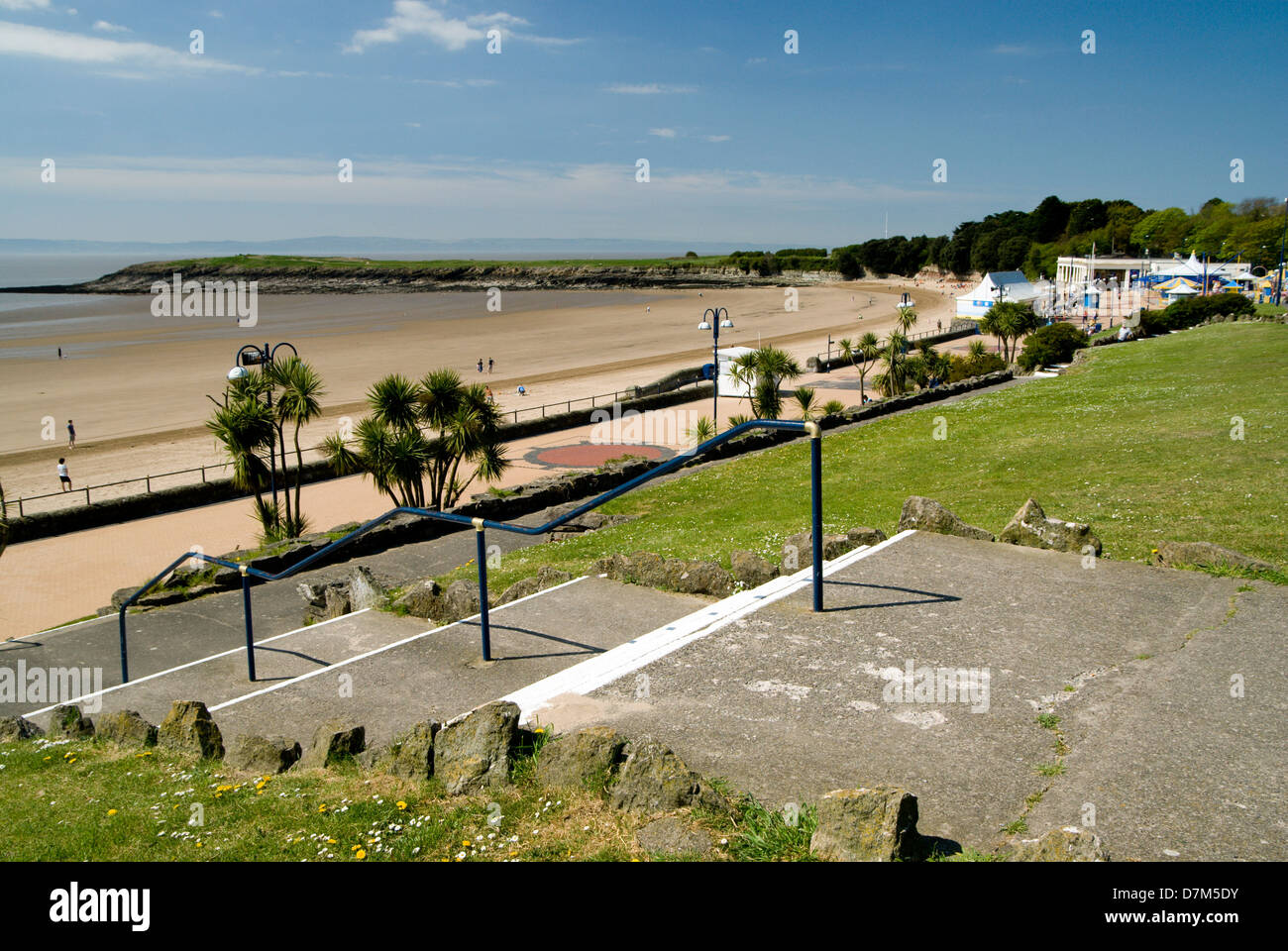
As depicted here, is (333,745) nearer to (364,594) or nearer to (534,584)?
(534,584)

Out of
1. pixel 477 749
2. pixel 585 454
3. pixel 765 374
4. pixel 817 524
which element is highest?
pixel 765 374

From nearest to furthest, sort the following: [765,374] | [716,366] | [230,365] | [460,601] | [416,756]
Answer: [416,756], [460,601], [765,374], [716,366], [230,365]

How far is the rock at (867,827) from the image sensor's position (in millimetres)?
4457

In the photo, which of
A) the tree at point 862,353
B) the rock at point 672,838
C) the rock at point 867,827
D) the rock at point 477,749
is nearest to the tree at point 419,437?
→ the rock at point 477,749

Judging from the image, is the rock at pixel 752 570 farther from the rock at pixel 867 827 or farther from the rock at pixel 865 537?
the rock at pixel 867 827

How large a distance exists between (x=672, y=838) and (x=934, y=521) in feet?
21.6

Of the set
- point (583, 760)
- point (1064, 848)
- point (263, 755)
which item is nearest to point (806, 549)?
point (583, 760)

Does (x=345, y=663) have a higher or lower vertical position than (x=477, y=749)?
lower

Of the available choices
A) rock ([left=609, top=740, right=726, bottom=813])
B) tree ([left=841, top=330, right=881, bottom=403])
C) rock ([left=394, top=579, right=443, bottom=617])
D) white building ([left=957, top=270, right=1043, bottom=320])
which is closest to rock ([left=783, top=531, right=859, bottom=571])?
rock ([left=394, top=579, right=443, bottom=617])

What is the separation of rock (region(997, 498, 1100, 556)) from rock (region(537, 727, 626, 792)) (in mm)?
6004

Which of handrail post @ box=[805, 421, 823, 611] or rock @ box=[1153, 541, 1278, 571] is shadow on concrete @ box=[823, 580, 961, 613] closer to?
handrail post @ box=[805, 421, 823, 611]

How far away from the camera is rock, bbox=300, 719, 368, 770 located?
6457mm

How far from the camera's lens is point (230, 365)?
215 ft
